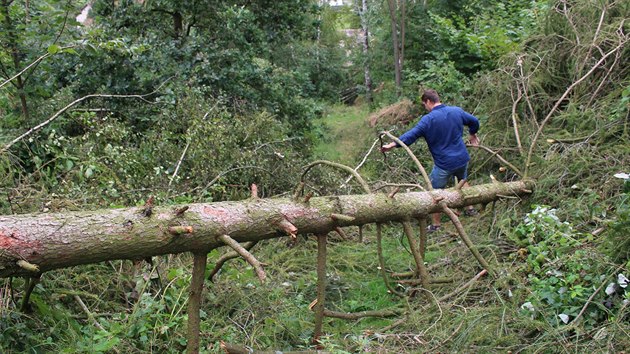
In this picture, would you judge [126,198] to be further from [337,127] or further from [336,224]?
[337,127]

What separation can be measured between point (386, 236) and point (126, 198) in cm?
267

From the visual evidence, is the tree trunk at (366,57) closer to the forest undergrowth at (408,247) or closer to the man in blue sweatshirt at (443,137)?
the forest undergrowth at (408,247)

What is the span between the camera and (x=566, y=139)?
17.5 feet

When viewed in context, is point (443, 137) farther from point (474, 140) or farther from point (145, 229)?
point (145, 229)

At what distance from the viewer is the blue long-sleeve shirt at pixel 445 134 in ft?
17.7

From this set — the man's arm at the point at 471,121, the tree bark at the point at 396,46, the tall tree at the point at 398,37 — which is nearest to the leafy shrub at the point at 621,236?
the man's arm at the point at 471,121

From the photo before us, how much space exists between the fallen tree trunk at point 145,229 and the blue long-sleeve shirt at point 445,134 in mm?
2140

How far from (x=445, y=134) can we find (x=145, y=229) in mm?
3598

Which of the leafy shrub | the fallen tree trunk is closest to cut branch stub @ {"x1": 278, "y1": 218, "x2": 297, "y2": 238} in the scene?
the fallen tree trunk

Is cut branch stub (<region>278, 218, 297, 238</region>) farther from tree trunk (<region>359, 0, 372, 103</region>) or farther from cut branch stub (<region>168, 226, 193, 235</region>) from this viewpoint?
tree trunk (<region>359, 0, 372, 103</region>)

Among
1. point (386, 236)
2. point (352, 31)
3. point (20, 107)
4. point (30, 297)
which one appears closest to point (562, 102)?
point (386, 236)

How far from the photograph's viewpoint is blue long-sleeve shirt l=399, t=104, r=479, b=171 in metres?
5.38

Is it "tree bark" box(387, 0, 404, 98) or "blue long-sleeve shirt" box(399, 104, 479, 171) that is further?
"tree bark" box(387, 0, 404, 98)

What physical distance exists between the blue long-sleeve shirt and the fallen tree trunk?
2140 mm
